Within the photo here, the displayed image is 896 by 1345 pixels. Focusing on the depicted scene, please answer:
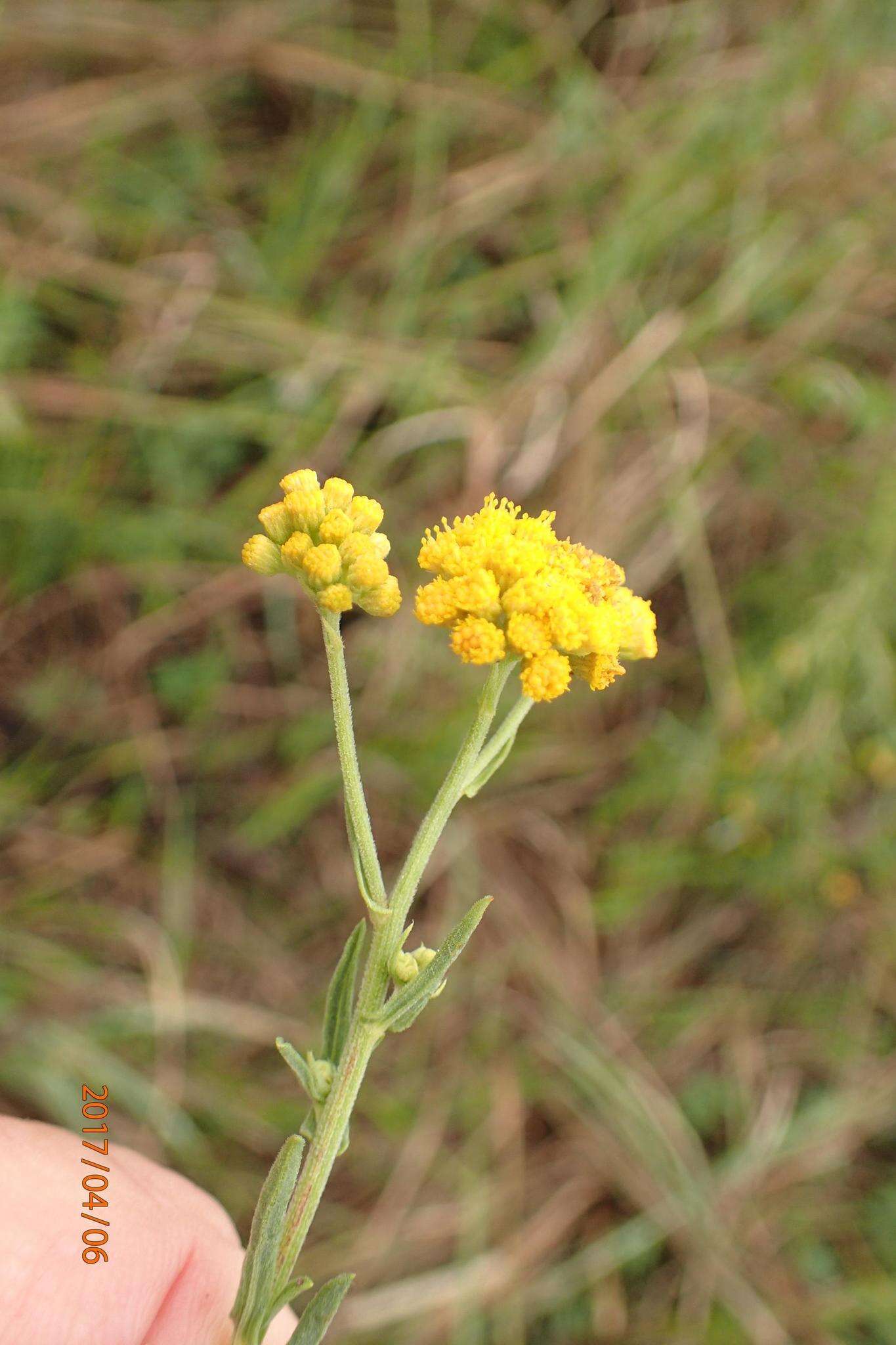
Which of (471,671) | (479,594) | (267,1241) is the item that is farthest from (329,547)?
(471,671)

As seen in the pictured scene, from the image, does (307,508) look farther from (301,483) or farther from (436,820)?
(436,820)

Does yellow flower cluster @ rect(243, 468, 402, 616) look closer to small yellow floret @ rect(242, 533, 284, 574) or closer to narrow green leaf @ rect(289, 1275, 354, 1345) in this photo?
small yellow floret @ rect(242, 533, 284, 574)

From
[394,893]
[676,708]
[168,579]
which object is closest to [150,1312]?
[394,893]

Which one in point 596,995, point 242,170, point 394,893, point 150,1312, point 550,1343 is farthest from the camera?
point 242,170

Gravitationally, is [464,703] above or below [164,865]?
above

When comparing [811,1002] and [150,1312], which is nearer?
[150,1312]

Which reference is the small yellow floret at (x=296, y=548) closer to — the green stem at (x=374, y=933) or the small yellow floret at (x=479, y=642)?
the green stem at (x=374, y=933)

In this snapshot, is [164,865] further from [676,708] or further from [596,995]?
[676,708]
